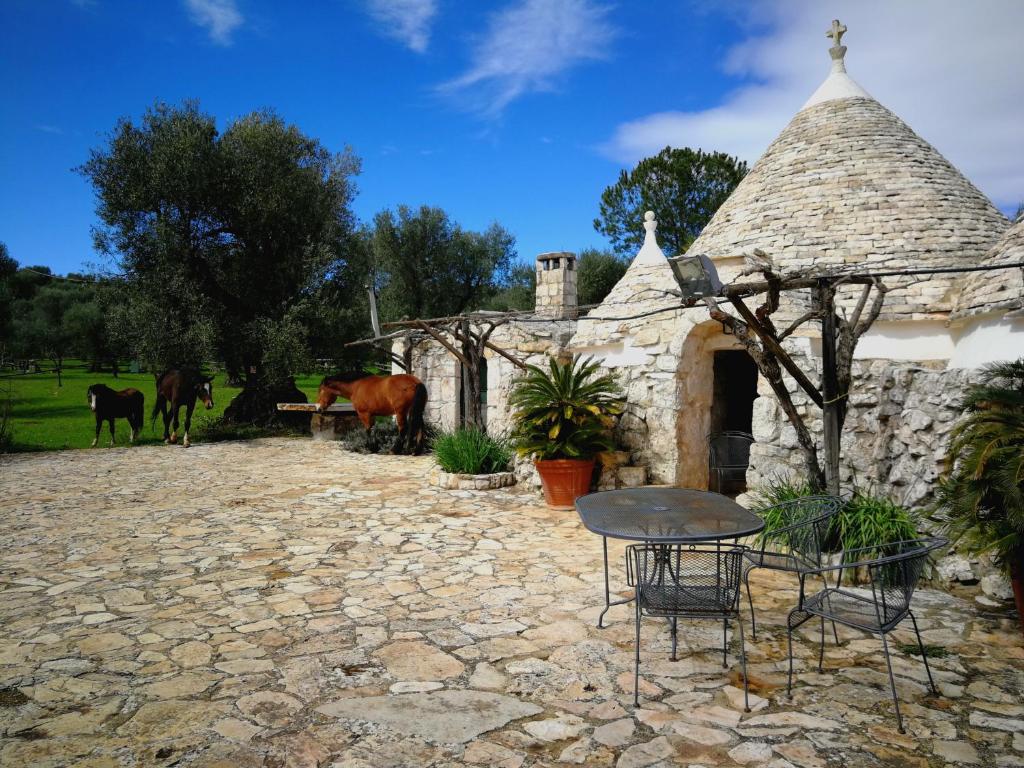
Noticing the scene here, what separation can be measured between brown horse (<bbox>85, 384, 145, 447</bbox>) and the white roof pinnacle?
15.9 m

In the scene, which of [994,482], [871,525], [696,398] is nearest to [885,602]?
[994,482]

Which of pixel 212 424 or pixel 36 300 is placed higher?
pixel 36 300

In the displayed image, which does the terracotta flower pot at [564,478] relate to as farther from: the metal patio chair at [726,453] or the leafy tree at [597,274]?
the leafy tree at [597,274]

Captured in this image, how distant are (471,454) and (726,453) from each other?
145 inches

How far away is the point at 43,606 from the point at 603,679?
4156mm

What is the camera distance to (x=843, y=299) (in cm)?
1019

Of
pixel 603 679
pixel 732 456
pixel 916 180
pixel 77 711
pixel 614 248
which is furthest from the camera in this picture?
pixel 614 248

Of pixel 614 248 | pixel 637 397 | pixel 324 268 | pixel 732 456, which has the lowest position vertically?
pixel 732 456

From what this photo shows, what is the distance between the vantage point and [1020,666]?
3748 mm

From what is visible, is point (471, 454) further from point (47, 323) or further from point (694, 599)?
point (47, 323)

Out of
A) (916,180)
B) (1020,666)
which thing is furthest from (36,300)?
(1020,666)

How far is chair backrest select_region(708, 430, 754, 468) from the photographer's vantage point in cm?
895

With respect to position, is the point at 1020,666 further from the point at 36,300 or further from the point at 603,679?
the point at 36,300

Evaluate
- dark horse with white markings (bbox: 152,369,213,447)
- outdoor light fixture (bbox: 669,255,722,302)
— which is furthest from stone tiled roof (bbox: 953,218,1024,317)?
dark horse with white markings (bbox: 152,369,213,447)
